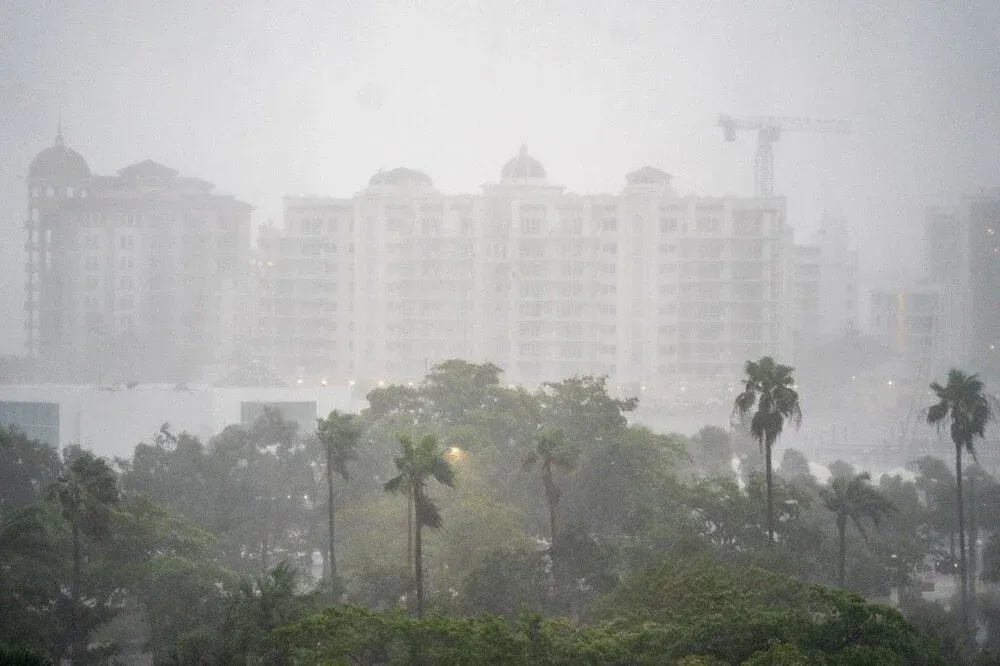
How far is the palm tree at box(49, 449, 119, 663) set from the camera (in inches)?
1631

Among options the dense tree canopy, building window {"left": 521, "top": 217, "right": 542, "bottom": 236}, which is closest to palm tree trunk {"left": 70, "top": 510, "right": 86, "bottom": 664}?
the dense tree canopy

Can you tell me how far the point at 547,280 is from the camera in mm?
148750

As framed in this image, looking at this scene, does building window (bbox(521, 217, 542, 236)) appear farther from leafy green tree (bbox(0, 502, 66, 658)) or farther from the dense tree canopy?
leafy green tree (bbox(0, 502, 66, 658))

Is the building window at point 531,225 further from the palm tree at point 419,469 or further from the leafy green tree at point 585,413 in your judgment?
the palm tree at point 419,469

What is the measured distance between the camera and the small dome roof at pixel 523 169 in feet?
528

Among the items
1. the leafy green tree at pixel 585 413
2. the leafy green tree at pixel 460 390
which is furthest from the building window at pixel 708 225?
the leafy green tree at pixel 585 413

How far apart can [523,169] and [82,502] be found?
12331 cm

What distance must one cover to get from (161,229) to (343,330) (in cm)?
3049

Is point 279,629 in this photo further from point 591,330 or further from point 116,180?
point 116,180

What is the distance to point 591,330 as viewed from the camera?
150 m

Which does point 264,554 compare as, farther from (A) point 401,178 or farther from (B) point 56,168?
(B) point 56,168

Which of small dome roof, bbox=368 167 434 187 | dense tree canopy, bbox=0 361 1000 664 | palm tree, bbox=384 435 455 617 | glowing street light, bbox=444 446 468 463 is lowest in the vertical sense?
dense tree canopy, bbox=0 361 1000 664

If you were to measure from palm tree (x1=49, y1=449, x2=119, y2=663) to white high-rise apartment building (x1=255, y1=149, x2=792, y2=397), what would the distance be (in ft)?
335

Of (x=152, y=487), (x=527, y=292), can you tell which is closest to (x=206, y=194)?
(x=527, y=292)
